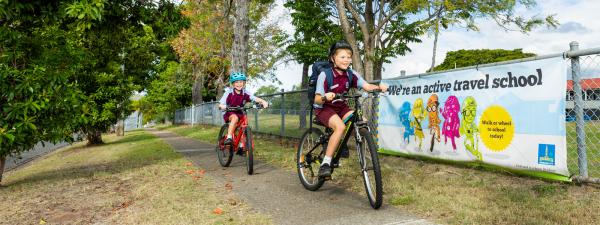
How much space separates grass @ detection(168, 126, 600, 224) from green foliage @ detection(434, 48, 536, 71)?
2093 inches

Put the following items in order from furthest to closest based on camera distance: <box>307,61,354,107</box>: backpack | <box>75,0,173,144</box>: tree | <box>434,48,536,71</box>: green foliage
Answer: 1. <box>434,48,536,71</box>: green foliage
2. <box>75,0,173,144</box>: tree
3. <box>307,61,354,107</box>: backpack

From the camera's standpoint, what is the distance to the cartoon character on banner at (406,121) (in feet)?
23.3

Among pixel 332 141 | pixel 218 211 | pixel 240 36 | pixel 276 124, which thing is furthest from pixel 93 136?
pixel 332 141

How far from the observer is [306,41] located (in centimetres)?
2416

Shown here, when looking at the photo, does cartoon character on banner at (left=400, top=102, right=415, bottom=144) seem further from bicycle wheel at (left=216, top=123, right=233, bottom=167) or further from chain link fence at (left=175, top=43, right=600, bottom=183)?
bicycle wheel at (left=216, top=123, right=233, bottom=167)

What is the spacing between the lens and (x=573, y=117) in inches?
196

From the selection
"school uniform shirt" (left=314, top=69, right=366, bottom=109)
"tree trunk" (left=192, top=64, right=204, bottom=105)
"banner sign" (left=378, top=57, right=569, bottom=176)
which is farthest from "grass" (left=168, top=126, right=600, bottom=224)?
"tree trunk" (left=192, top=64, right=204, bottom=105)

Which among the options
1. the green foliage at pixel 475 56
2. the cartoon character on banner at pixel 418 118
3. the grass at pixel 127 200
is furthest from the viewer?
the green foliage at pixel 475 56

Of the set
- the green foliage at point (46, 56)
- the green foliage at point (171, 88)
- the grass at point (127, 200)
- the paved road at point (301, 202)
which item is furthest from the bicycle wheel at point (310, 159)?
the green foliage at point (171, 88)

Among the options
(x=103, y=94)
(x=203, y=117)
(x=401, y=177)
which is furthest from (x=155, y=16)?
(x=203, y=117)

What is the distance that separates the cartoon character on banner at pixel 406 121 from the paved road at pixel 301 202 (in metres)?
2.06

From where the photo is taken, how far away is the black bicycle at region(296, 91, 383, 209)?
415cm

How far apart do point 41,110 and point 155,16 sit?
2.90 metres

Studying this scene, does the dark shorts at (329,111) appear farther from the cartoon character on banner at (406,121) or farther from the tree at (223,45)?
the tree at (223,45)
